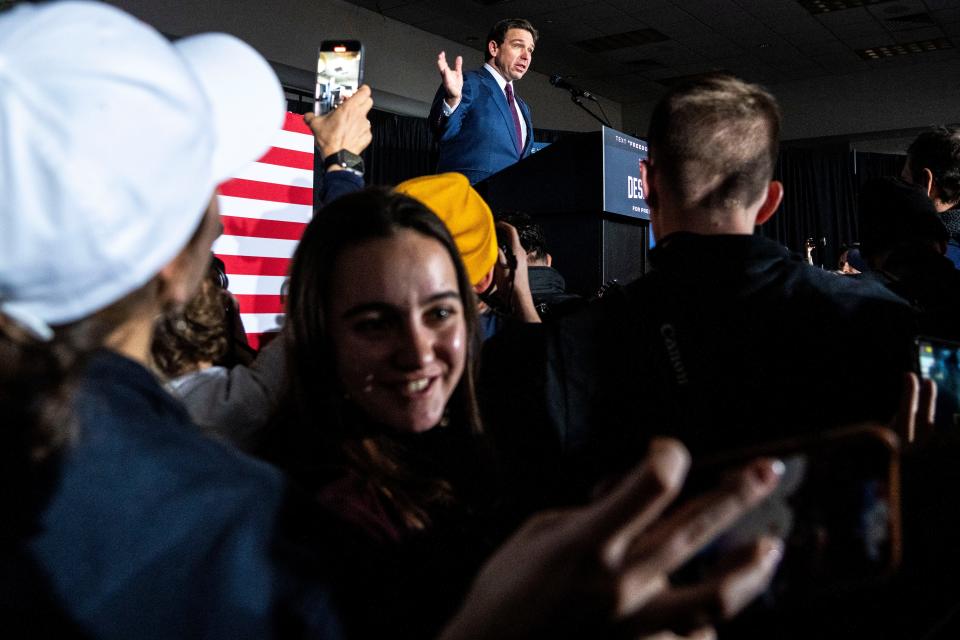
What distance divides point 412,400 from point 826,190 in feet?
33.1

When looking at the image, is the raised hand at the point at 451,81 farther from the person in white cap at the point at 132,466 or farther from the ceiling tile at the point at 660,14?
the ceiling tile at the point at 660,14

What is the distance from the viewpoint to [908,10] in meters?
6.91

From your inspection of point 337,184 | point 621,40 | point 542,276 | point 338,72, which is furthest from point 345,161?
point 621,40

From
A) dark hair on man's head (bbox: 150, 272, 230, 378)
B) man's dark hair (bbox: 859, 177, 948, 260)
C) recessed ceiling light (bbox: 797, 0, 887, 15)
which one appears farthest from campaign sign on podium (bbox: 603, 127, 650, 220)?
recessed ceiling light (bbox: 797, 0, 887, 15)

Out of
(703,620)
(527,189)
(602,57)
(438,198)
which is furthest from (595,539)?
(602,57)

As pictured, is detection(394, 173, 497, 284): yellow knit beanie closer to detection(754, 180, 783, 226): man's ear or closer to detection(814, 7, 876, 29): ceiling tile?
detection(754, 180, 783, 226): man's ear

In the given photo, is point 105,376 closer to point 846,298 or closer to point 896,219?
point 846,298

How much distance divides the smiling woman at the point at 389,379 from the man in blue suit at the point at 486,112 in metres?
2.18

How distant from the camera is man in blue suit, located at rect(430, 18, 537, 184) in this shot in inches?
132

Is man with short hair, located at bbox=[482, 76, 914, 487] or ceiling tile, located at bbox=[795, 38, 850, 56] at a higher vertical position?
ceiling tile, located at bbox=[795, 38, 850, 56]

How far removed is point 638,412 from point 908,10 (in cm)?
736

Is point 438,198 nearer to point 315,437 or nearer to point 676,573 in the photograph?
point 315,437

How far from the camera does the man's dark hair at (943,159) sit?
212 centimetres

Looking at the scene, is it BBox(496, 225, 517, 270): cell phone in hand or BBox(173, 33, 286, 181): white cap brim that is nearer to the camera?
BBox(173, 33, 286, 181): white cap brim
